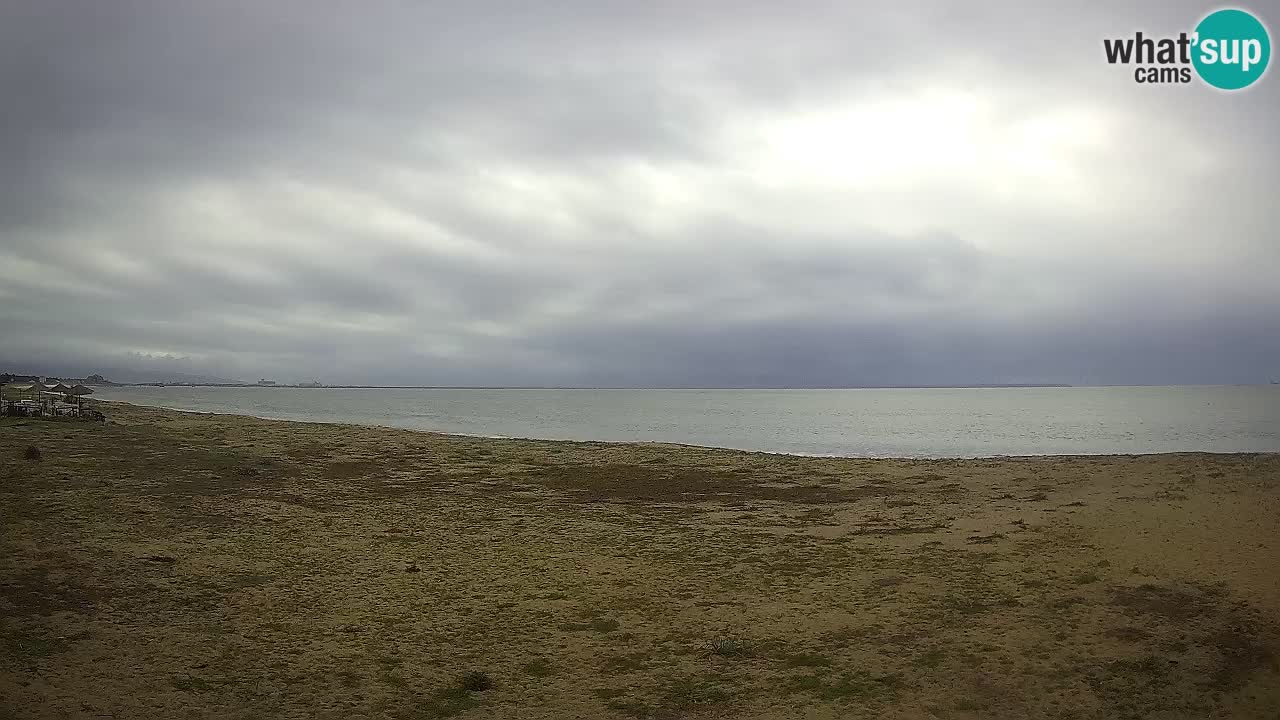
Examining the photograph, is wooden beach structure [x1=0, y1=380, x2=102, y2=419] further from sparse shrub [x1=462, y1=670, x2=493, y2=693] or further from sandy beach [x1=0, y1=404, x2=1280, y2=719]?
sparse shrub [x1=462, y1=670, x2=493, y2=693]

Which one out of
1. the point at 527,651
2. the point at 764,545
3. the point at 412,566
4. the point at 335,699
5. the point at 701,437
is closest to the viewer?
the point at 335,699

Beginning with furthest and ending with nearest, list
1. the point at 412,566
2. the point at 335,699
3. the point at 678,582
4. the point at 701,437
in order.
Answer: the point at 701,437 < the point at 412,566 < the point at 678,582 < the point at 335,699

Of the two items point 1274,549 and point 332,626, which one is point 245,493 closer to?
point 332,626

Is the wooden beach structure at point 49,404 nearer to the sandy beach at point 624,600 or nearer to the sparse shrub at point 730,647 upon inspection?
the sandy beach at point 624,600

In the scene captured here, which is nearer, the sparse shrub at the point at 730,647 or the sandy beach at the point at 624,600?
the sandy beach at the point at 624,600

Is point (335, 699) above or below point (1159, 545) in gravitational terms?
below

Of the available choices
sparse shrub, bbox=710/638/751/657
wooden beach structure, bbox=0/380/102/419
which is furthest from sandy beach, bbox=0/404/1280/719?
wooden beach structure, bbox=0/380/102/419

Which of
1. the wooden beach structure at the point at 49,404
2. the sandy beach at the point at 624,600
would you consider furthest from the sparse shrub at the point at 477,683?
the wooden beach structure at the point at 49,404

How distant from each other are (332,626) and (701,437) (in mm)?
45299

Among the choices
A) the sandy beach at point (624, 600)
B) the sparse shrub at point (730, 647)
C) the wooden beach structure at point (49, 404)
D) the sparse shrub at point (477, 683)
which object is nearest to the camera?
the sandy beach at point (624, 600)

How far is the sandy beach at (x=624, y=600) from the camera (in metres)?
7.54

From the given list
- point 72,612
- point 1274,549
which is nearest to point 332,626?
point 72,612

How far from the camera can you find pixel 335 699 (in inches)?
295

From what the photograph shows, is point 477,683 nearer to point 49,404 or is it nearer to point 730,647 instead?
point 730,647
